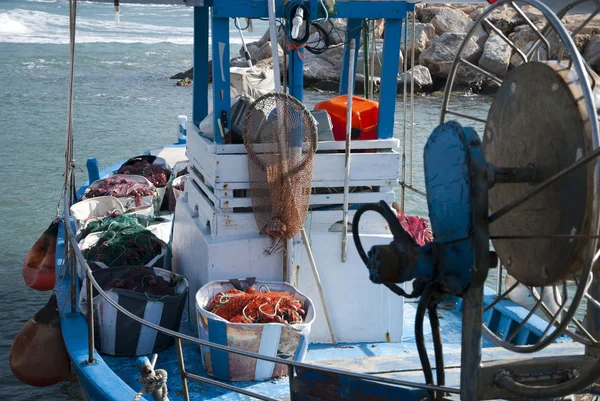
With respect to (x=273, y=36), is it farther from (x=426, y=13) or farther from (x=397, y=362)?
(x=426, y=13)

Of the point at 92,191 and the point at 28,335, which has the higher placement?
the point at 92,191

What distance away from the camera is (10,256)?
39.3 feet

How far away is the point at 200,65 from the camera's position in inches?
283

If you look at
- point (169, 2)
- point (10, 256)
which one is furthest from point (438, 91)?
point (169, 2)

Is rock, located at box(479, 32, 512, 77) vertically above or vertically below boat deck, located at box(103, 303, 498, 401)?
above

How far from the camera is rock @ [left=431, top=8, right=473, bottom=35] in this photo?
30.2 m

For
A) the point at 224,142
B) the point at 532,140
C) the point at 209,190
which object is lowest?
the point at 209,190

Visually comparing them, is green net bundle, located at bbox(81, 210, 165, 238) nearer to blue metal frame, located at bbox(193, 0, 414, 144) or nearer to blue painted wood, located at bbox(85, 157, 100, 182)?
blue metal frame, located at bbox(193, 0, 414, 144)

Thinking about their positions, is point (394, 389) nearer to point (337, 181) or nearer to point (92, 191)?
point (337, 181)

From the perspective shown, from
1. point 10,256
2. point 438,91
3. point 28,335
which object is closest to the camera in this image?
point 28,335

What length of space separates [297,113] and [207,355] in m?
1.86

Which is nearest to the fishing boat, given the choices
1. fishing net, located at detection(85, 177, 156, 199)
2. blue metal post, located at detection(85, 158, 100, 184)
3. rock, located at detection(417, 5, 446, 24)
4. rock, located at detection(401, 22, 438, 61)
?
fishing net, located at detection(85, 177, 156, 199)

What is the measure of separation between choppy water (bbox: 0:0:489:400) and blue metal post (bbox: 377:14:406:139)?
172 inches

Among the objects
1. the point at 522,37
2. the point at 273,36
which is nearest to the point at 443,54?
the point at 522,37
